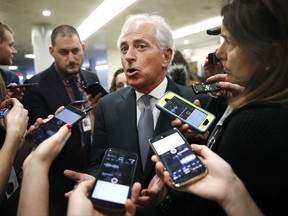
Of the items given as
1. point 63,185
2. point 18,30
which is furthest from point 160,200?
point 18,30

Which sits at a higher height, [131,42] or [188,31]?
[188,31]

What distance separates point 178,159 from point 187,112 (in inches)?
15.7

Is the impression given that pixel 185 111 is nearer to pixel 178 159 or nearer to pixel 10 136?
pixel 178 159

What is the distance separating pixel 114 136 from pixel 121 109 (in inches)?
6.8

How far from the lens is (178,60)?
2752mm

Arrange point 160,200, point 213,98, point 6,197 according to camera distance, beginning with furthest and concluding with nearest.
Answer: point 213,98
point 6,197
point 160,200

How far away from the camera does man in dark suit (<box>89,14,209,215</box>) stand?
1.46m

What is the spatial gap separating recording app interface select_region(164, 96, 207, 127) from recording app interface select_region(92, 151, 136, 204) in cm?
36

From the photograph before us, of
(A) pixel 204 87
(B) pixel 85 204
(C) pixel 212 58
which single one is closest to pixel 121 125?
(A) pixel 204 87

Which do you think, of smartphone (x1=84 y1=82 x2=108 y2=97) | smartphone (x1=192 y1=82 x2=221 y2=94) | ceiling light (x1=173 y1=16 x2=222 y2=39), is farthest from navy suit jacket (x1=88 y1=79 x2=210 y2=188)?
ceiling light (x1=173 y1=16 x2=222 y2=39)

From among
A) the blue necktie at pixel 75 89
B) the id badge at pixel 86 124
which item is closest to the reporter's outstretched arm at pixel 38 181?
the id badge at pixel 86 124

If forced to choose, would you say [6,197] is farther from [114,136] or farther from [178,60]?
[178,60]

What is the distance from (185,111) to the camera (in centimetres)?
124

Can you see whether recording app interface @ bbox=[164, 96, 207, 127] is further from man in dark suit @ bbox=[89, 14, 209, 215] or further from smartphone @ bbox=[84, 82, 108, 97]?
smartphone @ bbox=[84, 82, 108, 97]
